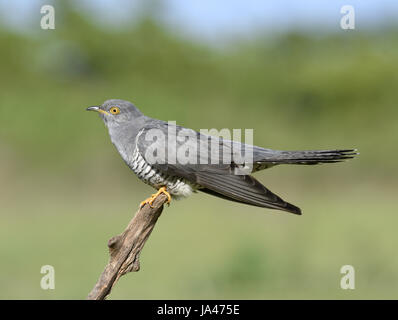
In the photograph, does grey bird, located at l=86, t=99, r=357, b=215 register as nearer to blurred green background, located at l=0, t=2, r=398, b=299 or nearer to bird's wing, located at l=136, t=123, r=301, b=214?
bird's wing, located at l=136, t=123, r=301, b=214

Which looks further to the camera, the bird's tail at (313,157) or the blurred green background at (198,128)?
the blurred green background at (198,128)

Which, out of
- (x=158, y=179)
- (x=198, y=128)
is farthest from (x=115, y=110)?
(x=198, y=128)

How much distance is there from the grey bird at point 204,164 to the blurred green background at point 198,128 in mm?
3428

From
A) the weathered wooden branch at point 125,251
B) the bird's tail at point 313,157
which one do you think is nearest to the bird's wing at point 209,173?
the bird's tail at point 313,157

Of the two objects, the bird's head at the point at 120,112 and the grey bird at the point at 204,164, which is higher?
the bird's head at the point at 120,112

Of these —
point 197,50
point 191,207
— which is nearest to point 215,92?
point 197,50

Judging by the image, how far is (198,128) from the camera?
13.3 meters

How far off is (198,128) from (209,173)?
8741mm

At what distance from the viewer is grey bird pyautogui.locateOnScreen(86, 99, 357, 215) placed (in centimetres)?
444

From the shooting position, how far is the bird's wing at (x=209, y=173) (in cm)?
441

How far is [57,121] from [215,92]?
3802mm

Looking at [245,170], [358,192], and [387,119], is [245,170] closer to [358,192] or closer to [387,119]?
[358,192]

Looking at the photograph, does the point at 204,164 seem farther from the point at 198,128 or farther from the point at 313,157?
the point at 198,128

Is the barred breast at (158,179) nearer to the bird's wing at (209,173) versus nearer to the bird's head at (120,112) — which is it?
the bird's wing at (209,173)
